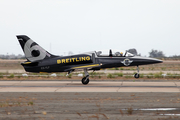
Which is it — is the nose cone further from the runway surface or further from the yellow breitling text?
the yellow breitling text

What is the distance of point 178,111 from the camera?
428 inches

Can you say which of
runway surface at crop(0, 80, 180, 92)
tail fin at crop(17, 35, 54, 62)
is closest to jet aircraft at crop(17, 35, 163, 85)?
tail fin at crop(17, 35, 54, 62)

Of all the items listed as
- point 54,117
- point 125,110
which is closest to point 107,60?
point 125,110

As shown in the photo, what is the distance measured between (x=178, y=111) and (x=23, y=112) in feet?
21.1

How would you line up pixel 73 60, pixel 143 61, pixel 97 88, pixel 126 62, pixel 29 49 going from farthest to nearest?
pixel 29 49
pixel 73 60
pixel 143 61
pixel 126 62
pixel 97 88

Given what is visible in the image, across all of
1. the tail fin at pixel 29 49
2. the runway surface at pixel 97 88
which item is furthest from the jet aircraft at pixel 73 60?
the runway surface at pixel 97 88

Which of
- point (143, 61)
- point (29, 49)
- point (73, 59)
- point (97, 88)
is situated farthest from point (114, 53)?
point (29, 49)

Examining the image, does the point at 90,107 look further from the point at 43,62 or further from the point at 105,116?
the point at 43,62

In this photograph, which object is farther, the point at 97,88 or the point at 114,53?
the point at 114,53

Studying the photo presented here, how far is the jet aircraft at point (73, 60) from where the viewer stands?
22406 mm

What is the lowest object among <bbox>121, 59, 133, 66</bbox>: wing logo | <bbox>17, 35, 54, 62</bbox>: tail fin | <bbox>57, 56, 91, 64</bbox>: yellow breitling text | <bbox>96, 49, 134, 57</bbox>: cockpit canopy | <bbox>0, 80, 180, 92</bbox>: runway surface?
<bbox>0, 80, 180, 92</bbox>: runway surface

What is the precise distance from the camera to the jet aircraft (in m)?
22.4

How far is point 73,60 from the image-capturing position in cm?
2283

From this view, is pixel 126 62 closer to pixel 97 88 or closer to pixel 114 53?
pixel 114 53
